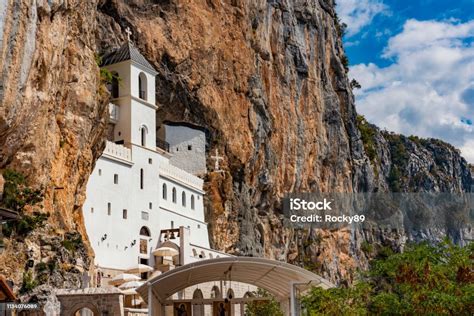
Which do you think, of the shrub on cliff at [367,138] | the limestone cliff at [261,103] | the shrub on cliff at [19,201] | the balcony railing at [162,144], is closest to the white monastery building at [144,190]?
the balcony railing at [162,144]

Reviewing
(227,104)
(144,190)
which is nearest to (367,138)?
(227,104)

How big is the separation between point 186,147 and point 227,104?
4.89m

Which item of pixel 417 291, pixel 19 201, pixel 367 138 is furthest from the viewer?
pixel 367 138

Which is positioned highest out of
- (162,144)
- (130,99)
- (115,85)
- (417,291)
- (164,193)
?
(115,85)

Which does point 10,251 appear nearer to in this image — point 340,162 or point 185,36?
point 185,36

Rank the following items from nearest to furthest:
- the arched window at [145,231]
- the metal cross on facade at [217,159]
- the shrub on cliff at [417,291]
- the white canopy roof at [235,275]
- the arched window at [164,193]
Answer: the shrub on cliff at [417,291], the white canopy roof at [235,275], the arched window at [145,231], the arched window at [164,193], the metal cross on facade at [217,159]

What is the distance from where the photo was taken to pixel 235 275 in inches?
1372

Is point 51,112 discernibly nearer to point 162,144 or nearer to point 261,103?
point 162,144

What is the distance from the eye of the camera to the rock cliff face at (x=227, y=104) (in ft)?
118

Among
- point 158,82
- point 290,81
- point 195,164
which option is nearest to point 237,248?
point 195,164

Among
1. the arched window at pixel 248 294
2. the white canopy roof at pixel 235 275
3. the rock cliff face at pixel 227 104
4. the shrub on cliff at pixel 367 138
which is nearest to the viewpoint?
the white canopy roof at pixel 235 275

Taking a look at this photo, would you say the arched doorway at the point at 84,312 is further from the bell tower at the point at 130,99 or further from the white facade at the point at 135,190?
the bell tower at the point at 130,99

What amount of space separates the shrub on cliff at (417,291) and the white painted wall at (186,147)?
2811 cm

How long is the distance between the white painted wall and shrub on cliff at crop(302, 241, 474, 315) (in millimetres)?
28114
